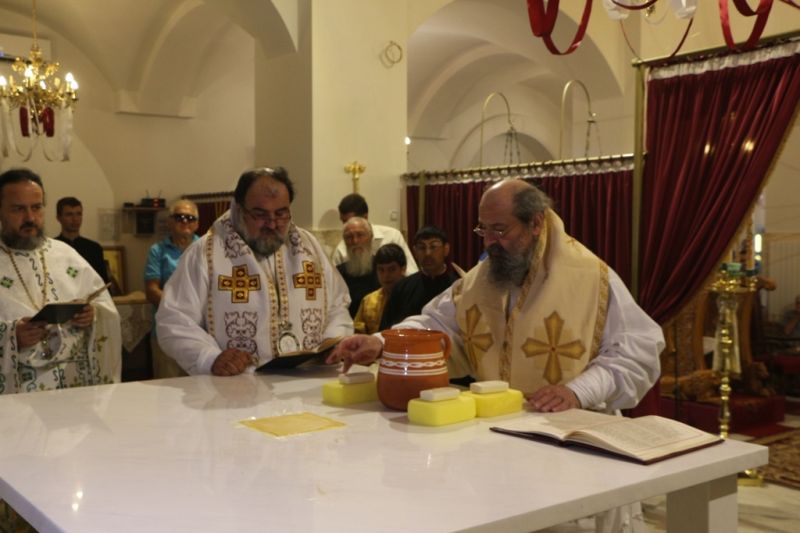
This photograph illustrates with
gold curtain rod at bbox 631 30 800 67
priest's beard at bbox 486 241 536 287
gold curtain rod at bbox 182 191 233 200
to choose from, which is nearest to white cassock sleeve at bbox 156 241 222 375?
priest's beard at bbox 486 241 536 287

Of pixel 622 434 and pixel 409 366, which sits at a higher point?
pixel 409 366

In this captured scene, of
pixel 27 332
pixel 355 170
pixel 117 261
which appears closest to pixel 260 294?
pixel 27 332

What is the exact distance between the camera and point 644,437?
1.96 m

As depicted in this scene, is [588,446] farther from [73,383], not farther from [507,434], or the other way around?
[73,383]

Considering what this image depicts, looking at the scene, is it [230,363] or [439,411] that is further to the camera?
[230,363]

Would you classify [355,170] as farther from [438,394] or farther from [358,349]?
[438,394]

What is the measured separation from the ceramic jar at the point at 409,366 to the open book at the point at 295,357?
2.03 ft

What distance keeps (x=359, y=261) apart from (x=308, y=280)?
7.22ft

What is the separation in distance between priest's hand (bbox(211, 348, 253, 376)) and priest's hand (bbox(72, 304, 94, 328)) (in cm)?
96

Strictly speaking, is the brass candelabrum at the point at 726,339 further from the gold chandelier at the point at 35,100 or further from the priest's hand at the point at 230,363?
the gold chandelier at the point at 35,100

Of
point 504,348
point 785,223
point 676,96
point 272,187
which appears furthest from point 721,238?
point 785,223

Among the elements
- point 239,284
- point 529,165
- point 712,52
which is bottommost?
point 239,284

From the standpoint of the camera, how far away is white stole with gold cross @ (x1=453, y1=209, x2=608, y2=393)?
2822 mm

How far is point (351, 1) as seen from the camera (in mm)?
7145
